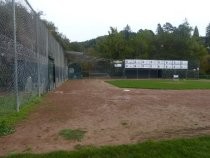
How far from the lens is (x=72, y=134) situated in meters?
7.25

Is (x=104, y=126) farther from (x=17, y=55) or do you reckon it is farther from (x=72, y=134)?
(x=17, y=55)

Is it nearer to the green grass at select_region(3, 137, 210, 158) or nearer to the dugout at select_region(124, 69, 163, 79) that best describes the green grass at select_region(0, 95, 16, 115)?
the green grass at select_region(3, 137, 210, 158)

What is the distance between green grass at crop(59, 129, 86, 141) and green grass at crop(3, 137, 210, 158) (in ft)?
2.89

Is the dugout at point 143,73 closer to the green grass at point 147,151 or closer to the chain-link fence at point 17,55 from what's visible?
the chain-link fence at point 17,55

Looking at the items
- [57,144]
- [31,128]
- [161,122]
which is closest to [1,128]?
[31,128]

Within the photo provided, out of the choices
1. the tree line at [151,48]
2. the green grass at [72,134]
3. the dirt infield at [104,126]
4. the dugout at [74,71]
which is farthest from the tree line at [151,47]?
the green grass at [72,134]

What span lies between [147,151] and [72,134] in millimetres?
1760

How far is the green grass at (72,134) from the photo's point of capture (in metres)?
6.91

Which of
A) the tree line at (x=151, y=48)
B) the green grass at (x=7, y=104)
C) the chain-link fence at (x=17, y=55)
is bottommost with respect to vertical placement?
the green grass at (x=7, y=104)

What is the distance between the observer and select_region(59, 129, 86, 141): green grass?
6.91 m

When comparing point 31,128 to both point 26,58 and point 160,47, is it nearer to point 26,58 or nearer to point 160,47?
point 26,58

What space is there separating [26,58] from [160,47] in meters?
77.3

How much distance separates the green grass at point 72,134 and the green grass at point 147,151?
34.7 inches

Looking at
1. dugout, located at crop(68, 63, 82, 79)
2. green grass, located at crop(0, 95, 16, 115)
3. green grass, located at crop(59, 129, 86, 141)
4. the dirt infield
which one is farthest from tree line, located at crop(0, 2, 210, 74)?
green grass, located at crop(59, 129, 86, 141)
